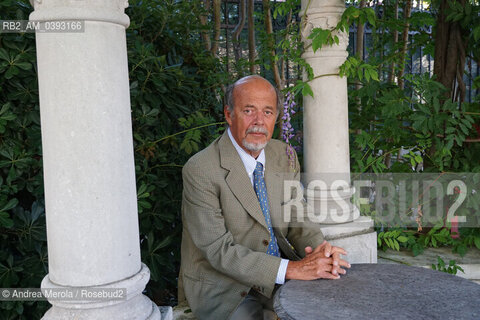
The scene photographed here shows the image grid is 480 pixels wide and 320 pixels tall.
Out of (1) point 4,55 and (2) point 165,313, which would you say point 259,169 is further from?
(1) point 4,55

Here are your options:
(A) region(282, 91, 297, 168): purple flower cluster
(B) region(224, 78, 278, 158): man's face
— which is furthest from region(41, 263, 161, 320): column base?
(A) region(282, 91, 297, 168): purple flower cluster

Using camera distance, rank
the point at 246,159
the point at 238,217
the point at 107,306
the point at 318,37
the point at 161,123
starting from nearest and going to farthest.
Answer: the point at 107,306 < the point at 238,217 < the point at 246,159 < the point at 318,37 < the point at 161,123

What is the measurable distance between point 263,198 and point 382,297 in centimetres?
89

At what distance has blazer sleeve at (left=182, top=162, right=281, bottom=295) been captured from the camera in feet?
7.04

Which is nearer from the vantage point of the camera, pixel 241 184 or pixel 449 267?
pixel 241 184

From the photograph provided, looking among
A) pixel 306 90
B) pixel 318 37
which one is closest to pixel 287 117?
pixel 306 90

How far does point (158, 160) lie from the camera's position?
3.55 meters

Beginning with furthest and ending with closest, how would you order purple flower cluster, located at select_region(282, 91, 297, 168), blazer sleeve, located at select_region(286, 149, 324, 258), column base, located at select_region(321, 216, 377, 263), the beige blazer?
column base, located at select_region(321, 216, 377, 263), purple flower cluster, located at select_region(282, 91, 297, 168), blazer sleeve, located at select_region(286, 149, 324, 258), the beige blazer

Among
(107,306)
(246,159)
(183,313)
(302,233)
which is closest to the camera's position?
(107,306)

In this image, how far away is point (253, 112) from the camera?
Answer: 248cm

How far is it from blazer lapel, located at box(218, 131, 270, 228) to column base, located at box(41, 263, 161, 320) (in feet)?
2.06

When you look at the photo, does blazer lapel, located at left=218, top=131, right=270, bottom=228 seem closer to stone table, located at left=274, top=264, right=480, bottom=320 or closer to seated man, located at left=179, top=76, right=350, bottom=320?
seated man, located at left=179, top=76, right=350, bottom=320

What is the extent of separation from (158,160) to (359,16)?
1.66 metres

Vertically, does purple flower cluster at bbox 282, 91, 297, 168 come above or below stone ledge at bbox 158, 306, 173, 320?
above
